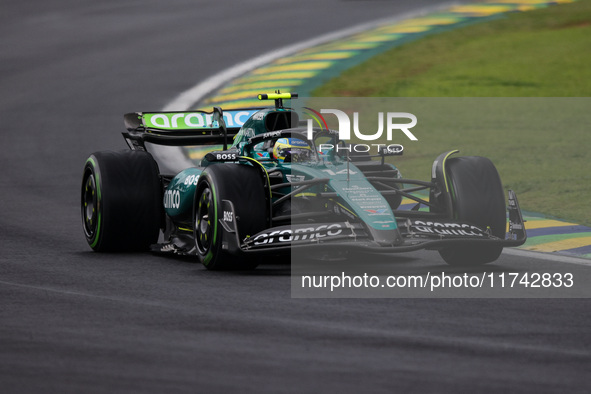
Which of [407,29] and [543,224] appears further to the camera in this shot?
[407,29]

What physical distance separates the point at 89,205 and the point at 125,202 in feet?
2.08

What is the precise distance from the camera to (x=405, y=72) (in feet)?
77.0

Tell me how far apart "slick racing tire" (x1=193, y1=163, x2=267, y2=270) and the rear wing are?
6.83ft

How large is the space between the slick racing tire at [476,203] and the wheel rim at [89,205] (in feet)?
11.0

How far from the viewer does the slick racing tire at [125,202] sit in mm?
10734

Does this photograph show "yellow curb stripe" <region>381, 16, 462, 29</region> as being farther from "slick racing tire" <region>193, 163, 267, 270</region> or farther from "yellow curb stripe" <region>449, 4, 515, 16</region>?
"slick racing tire" <region>193, 163, 267, 270</region>

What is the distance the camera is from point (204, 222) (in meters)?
9.72

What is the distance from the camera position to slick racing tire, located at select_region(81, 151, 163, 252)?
423 inches

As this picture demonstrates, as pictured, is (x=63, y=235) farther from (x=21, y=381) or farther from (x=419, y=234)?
(x=21, y=381)

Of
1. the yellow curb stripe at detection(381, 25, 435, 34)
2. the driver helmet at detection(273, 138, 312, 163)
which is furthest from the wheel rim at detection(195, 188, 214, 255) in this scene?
the yellow curb stripe at detection(381, 25, 435, 34)

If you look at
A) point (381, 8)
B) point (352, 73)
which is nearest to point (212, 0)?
point (381, 8)

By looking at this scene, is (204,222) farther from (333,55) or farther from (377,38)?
(377,38)

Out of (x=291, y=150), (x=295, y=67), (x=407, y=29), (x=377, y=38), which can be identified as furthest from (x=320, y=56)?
(x=291, y=150)

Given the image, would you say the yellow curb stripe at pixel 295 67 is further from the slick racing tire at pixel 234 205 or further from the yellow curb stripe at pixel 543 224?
the slick racing tire at pixel 234 205
